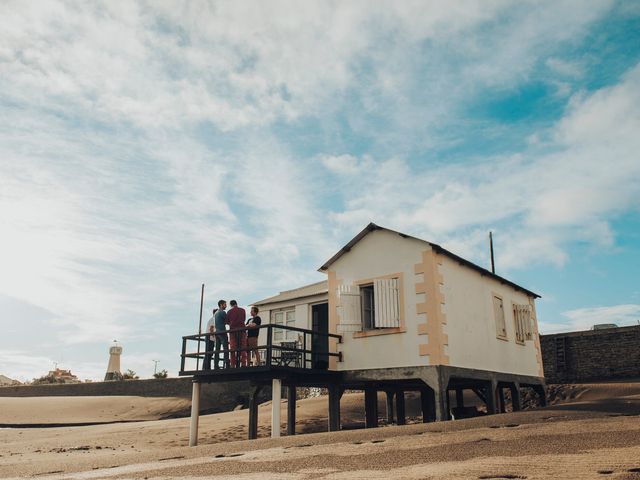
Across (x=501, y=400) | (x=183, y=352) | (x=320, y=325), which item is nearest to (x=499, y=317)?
(x=501, y=400)

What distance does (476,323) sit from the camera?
15.5 metres

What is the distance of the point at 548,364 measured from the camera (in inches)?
1070

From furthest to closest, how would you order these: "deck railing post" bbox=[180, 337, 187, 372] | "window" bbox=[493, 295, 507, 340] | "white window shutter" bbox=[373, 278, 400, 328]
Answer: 1. "window" bbox=[493, 295, 507, 340]
2. "deck railing post" bbox=[180, 337, 187, 372]
3. "white window shutter" bbox=[373, 278, 400, 328]

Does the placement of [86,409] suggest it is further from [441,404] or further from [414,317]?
[441,404]

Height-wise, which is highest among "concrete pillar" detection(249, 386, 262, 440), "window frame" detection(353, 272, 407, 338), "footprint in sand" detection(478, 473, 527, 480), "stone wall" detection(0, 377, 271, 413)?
"window frame" detection(353, 272, 407, 338)

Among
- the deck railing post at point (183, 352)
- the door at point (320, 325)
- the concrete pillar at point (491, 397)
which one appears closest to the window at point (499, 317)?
the concrete pillar at point (491, 397)

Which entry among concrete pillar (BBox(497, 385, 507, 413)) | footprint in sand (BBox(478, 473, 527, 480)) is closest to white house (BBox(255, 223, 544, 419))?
concrete pillar (BBox(497, 385, 507, 413))

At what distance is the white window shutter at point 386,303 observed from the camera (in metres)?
14.1

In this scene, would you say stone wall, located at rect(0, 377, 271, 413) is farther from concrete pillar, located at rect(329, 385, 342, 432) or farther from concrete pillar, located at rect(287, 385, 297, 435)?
concrete pillar, located at rect(329, 385, 342, 432)

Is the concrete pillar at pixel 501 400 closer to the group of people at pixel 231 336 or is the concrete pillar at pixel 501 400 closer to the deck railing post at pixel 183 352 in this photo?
the group of people at pixel 231 336

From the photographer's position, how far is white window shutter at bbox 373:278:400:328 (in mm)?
14062

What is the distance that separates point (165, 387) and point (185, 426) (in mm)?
15416

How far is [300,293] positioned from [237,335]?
3.77 m

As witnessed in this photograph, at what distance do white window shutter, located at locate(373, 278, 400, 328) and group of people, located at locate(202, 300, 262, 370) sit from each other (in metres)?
2.97
